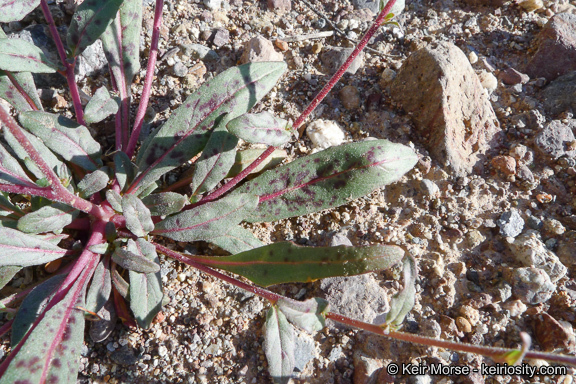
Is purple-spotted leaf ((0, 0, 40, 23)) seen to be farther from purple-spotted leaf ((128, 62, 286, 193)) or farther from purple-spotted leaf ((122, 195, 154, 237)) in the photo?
purple-spotted leaf ((122, 195, 154, 237))

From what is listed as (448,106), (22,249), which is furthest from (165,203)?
(448,106)

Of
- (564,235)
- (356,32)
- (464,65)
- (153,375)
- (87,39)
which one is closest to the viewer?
(153,375)

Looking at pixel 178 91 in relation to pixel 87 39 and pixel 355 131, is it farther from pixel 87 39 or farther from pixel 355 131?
pixel 355 131

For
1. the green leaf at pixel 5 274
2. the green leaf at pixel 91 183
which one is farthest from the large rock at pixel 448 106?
the green leaf at pixel 5 274

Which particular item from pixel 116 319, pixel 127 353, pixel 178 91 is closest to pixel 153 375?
pixel 127 353

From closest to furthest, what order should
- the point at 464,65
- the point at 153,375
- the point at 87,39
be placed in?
the point at 153,375
the point at 87,39
the point at 464,65

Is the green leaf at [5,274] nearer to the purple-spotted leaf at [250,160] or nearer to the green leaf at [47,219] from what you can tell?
the green leaf at [47,219]

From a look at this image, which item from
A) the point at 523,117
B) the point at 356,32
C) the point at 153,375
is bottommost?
the point at 153,375

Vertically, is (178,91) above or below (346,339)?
above
